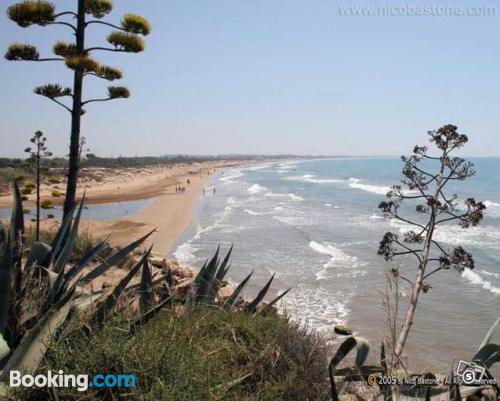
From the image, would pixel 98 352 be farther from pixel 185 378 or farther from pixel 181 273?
pixel 181 273

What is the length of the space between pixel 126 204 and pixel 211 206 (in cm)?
682

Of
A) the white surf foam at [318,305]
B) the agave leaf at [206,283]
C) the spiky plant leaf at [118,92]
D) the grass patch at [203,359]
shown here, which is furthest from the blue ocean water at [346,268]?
the spiky plant leaf at [118,92]

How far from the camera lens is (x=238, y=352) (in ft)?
10.7

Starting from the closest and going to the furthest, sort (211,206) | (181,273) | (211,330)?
1. (211,330)
2. (181,273)
3. (211,206)

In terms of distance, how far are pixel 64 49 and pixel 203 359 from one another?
500cm

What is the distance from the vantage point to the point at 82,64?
5.63m

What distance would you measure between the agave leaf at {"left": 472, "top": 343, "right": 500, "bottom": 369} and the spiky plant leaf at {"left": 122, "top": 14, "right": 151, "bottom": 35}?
571cm

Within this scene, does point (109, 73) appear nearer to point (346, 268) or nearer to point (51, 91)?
point (51, 91)

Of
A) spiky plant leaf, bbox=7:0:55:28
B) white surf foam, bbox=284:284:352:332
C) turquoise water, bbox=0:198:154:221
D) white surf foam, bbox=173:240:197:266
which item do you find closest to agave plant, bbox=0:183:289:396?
spiky plant leaf, bbox=7:0:55:28

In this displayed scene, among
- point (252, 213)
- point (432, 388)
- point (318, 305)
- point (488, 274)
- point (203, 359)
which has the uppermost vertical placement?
point (203, 359)

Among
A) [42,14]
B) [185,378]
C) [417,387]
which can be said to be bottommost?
[417,387]

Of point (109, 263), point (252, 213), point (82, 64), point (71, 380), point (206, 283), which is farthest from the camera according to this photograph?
point (252, 213)

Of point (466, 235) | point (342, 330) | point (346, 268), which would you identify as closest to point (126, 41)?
point (342, 330)

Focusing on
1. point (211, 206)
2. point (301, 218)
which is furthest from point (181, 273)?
point (211, 206)
